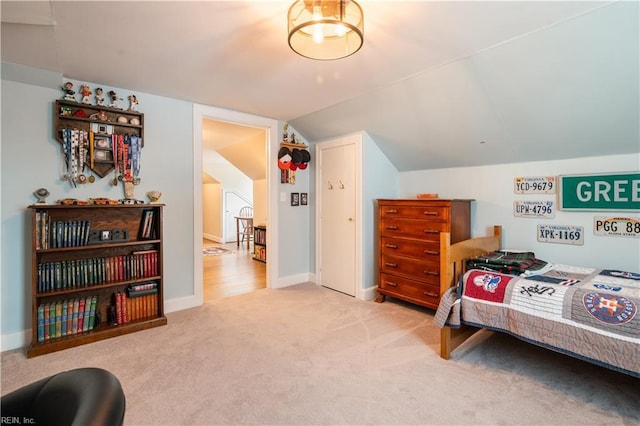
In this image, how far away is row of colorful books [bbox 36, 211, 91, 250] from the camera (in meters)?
2.30

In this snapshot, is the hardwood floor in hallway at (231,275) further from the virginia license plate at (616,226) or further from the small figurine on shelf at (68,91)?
the virginia license plate at (616,226)

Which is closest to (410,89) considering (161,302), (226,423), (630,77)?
(630,77)

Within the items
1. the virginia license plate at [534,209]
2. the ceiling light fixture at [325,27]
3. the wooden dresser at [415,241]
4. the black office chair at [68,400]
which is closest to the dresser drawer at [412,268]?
the wooden dresser at [415,241]

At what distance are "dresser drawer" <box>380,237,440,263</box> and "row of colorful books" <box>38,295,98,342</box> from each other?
2.70 m

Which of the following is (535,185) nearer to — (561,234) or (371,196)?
(561,234)

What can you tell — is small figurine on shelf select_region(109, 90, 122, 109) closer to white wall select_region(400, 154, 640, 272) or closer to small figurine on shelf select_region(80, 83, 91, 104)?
small figurine on shelf select_region(80, 83, 91, 104)

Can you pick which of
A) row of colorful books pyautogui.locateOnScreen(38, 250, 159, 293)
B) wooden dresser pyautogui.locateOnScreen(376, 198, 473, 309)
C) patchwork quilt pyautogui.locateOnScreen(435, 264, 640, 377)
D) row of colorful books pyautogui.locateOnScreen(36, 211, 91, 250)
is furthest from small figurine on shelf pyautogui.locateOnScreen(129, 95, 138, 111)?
patchwork quilt pyautogui.locateOnScreen(435, 264, 640, 377)

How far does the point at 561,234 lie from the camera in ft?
8.73

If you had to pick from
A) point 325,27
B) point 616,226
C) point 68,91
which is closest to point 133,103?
point 68,91

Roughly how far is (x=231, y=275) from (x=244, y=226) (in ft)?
11.2

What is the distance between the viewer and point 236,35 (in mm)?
1905

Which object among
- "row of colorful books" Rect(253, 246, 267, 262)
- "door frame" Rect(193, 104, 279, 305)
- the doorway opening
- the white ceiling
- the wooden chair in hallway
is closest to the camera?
the white ceiling

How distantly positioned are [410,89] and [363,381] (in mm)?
2264

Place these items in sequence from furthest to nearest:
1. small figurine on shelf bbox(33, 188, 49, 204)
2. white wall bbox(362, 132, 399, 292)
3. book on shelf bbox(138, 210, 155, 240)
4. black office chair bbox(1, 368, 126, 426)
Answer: white wall bbox(362, 132, 399, 292) < book on shelf bbox(138, 210, 155, 240) < small figurine on shelf bbox(33, 188, 49, 204) < black office chair bbox(1, 368, 126, 426)
